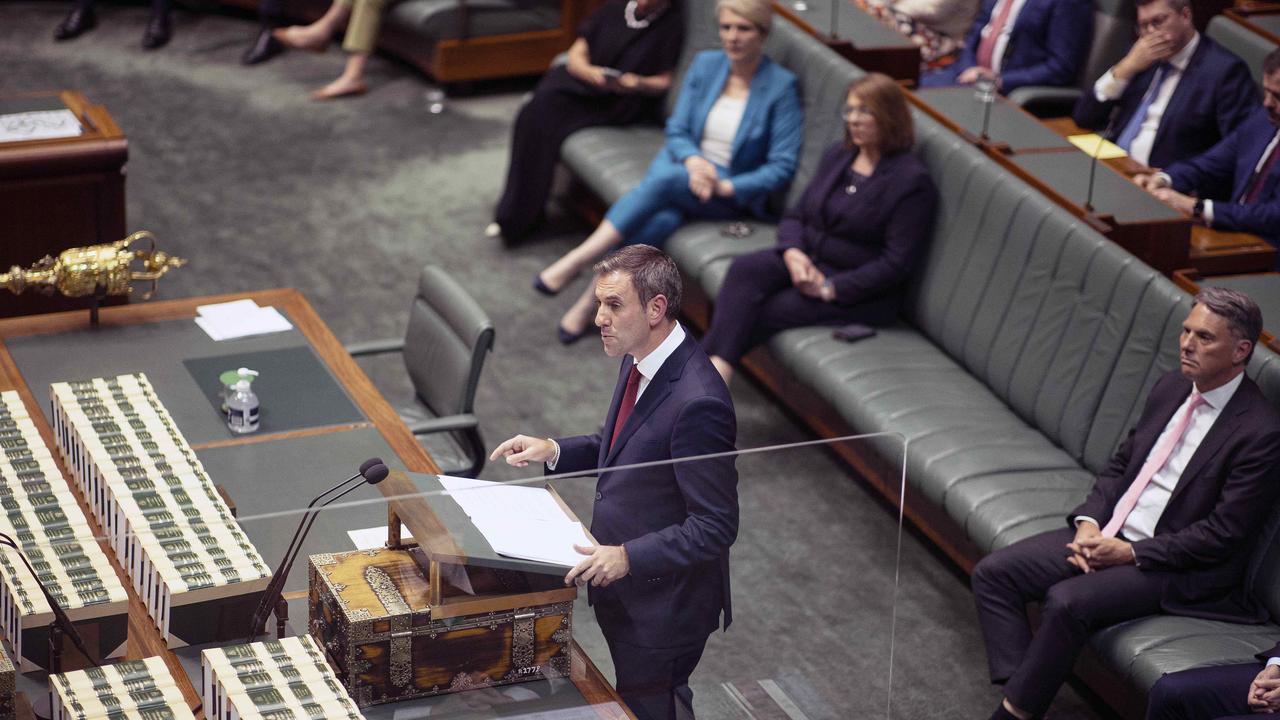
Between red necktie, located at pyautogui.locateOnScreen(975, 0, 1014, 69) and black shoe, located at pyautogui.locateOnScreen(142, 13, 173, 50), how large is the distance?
14.8 feet

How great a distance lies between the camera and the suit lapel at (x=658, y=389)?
2936 millimetres

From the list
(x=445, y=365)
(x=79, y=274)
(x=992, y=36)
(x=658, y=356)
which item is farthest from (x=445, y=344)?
(x=992, y=36)

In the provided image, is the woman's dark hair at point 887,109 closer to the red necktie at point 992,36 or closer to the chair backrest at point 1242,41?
the chair backrest at point 1242,41

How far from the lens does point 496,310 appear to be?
20.1 ft

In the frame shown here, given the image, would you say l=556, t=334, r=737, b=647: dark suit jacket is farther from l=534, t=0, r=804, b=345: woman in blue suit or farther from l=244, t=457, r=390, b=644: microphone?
l=534, t=0, r=804, b=345: woman in blue suit

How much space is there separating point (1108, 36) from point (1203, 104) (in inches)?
36.9

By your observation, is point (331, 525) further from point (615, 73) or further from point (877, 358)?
point (615, 73)

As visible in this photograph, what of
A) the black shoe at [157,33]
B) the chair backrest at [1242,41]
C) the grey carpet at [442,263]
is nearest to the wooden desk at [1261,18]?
the chair backrest at [1242,41]

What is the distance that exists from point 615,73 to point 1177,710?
150 inches

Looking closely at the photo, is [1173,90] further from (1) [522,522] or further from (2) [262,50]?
(2) [262,50]

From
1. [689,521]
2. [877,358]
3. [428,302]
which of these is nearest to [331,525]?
[689,521]

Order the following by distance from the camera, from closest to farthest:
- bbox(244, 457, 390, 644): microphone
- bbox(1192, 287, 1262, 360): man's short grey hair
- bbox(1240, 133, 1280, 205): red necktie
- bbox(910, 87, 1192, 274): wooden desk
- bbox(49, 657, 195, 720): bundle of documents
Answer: bbox(49, 657, 195, 720): bundle of documents < bbox(244, 457, 390, 644): microphone < bbox(1192, 287, 1262, 360): man's short grey hair < bbox(910, 87, 1192, 274): wooden desk < bbox(1240, 133, 1280, 205): red necktie

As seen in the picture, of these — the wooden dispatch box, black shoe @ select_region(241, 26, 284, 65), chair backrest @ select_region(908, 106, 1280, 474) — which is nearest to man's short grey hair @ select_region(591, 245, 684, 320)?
the wooden dispatch box

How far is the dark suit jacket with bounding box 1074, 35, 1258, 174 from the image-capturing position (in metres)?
5.22
